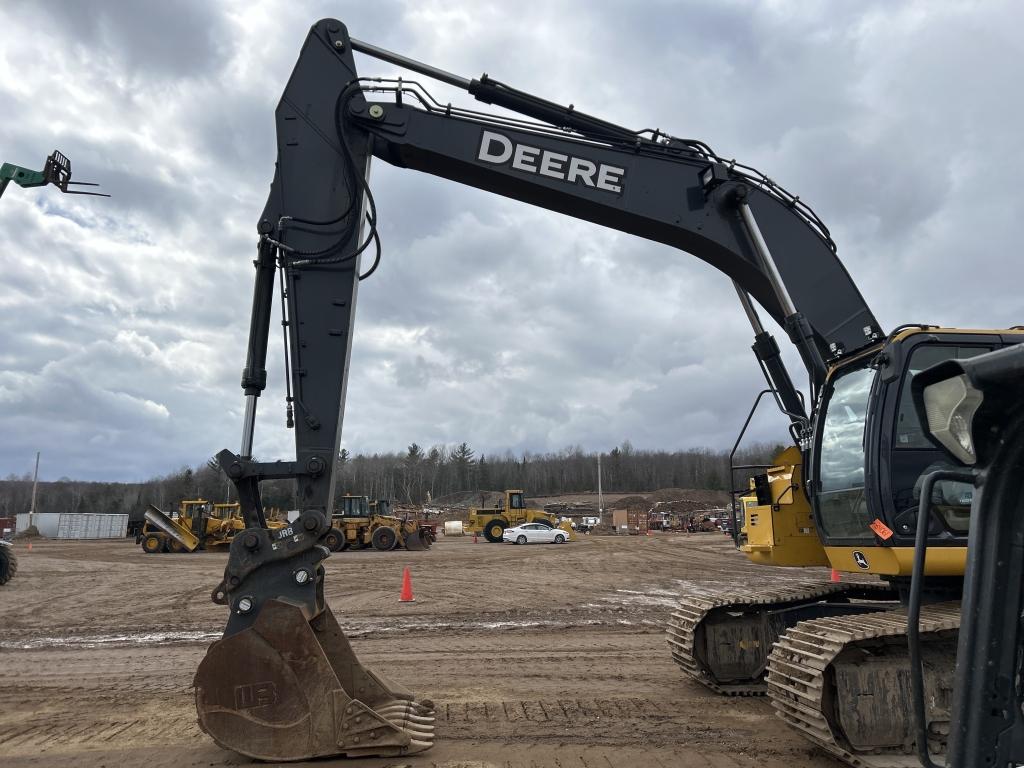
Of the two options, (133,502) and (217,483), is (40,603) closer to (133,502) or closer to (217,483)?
(217,483)

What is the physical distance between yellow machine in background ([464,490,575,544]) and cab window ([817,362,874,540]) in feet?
120

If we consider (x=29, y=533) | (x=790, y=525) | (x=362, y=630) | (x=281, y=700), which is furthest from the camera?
(x=29, y=533)

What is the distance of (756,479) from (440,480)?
106 metres

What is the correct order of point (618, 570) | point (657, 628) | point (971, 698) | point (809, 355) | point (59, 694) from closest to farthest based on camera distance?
point (971, 698) < point (809, 355) < point (59, 694) < point (657, 628) < point (618, 570)

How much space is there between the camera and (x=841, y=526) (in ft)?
18.6

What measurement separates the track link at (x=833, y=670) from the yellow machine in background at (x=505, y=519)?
3705 centimetres

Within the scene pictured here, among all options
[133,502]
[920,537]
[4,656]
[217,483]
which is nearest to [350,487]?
[217,483]

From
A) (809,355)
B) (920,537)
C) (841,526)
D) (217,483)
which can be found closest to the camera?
(920,537)

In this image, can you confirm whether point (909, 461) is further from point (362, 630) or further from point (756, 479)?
point (362, 630)

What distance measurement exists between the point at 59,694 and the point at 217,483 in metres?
87.9

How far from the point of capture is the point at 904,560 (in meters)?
5.02

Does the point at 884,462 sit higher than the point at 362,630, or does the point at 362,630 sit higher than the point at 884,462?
the point at 884,462

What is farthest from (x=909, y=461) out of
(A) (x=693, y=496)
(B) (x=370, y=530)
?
(A) (x=693, y=496)

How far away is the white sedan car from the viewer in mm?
38875
